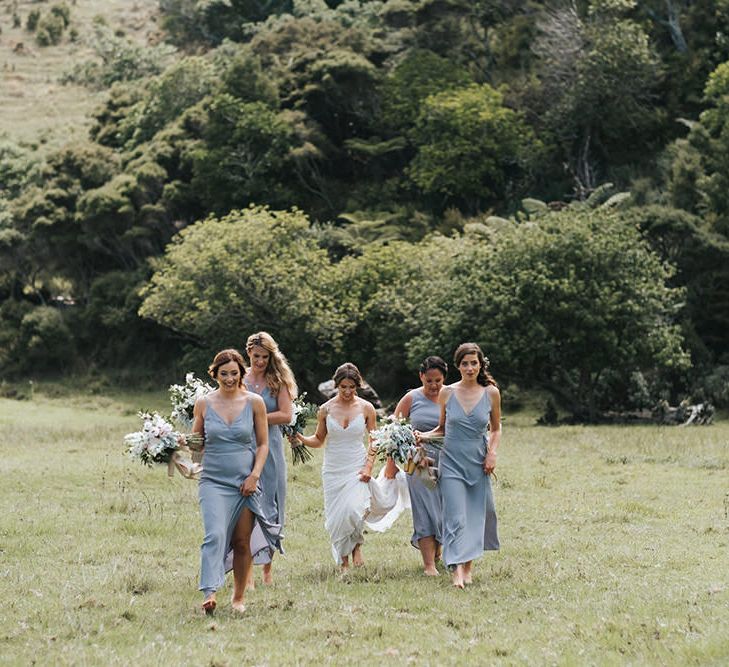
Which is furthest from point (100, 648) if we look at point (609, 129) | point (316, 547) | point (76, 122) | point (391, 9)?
point (76, 122)

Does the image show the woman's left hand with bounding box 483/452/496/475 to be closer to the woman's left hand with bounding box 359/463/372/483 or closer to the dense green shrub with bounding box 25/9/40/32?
the woman's left hand with bounding box 359/463/372/483

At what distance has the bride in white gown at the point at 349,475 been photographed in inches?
526

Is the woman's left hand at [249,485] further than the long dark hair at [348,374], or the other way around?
the long dark hair at [348,374]

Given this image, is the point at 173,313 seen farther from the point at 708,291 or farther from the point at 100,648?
the point at 100,648

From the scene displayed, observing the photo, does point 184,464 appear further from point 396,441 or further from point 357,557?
point 357,557

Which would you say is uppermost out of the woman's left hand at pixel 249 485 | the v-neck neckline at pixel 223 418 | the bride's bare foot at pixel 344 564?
the v-neck neckline at pixel 223 418

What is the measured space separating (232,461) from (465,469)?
8.71 ft

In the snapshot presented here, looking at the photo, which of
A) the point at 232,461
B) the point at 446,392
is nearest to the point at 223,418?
the point at 232,461

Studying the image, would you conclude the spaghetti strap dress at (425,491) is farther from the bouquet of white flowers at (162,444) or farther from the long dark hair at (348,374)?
the bouquet of white flowers at (162,444)

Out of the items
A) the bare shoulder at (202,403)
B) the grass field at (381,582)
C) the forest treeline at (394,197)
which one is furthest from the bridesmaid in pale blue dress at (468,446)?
the forest treeline at (394,197)

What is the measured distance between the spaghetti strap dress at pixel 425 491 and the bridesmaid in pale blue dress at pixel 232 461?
91.8 inches

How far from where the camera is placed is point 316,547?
15242 millimetres

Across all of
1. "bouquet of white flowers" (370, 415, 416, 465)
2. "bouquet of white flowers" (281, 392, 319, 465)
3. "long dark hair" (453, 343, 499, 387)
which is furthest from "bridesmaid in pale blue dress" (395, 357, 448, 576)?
"bouquet of white flowers" (281, 392, 319, 465)

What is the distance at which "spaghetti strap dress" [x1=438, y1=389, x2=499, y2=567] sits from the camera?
12626 millimetres
